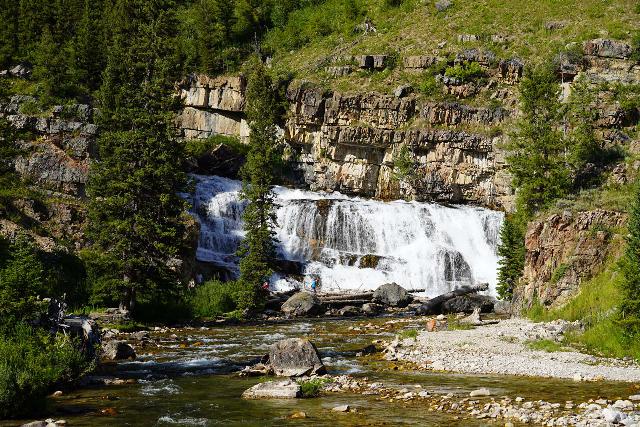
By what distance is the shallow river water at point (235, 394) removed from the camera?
14008 mm

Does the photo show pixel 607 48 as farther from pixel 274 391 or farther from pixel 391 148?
pixel 274 391

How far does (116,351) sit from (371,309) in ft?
78.8

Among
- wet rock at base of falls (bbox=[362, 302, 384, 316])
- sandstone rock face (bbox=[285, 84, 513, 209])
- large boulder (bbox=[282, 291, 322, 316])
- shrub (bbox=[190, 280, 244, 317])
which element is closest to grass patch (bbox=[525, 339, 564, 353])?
wet rock at base of falls (bbox=[362, 302, 384, 316])

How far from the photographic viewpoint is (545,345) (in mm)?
22500

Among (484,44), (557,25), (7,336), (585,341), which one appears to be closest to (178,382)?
(7,336)

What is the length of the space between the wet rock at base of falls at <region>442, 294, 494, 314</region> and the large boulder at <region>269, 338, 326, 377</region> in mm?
24521

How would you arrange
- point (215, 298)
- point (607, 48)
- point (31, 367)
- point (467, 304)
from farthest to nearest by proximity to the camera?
point (607, 48) → point (467, 304) → point (215, 298) → point (31, 367)

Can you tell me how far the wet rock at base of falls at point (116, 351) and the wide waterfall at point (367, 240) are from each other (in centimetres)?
2904

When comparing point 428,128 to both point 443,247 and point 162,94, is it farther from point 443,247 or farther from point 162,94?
point 162,94

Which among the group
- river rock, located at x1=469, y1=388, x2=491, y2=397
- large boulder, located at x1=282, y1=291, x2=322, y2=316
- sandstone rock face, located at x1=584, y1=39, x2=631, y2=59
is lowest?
large boulder, located at x1=282, y1=291, x2=322, y2=316

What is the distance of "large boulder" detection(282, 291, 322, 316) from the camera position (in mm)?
41719

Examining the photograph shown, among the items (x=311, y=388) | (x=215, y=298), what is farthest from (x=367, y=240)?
(x=311, y=388)

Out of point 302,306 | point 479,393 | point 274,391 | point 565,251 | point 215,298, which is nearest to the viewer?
point 479,393

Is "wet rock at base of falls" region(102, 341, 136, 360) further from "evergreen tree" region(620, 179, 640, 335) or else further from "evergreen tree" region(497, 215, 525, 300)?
"evergreen tree" region(497, 215, 525, 300)
